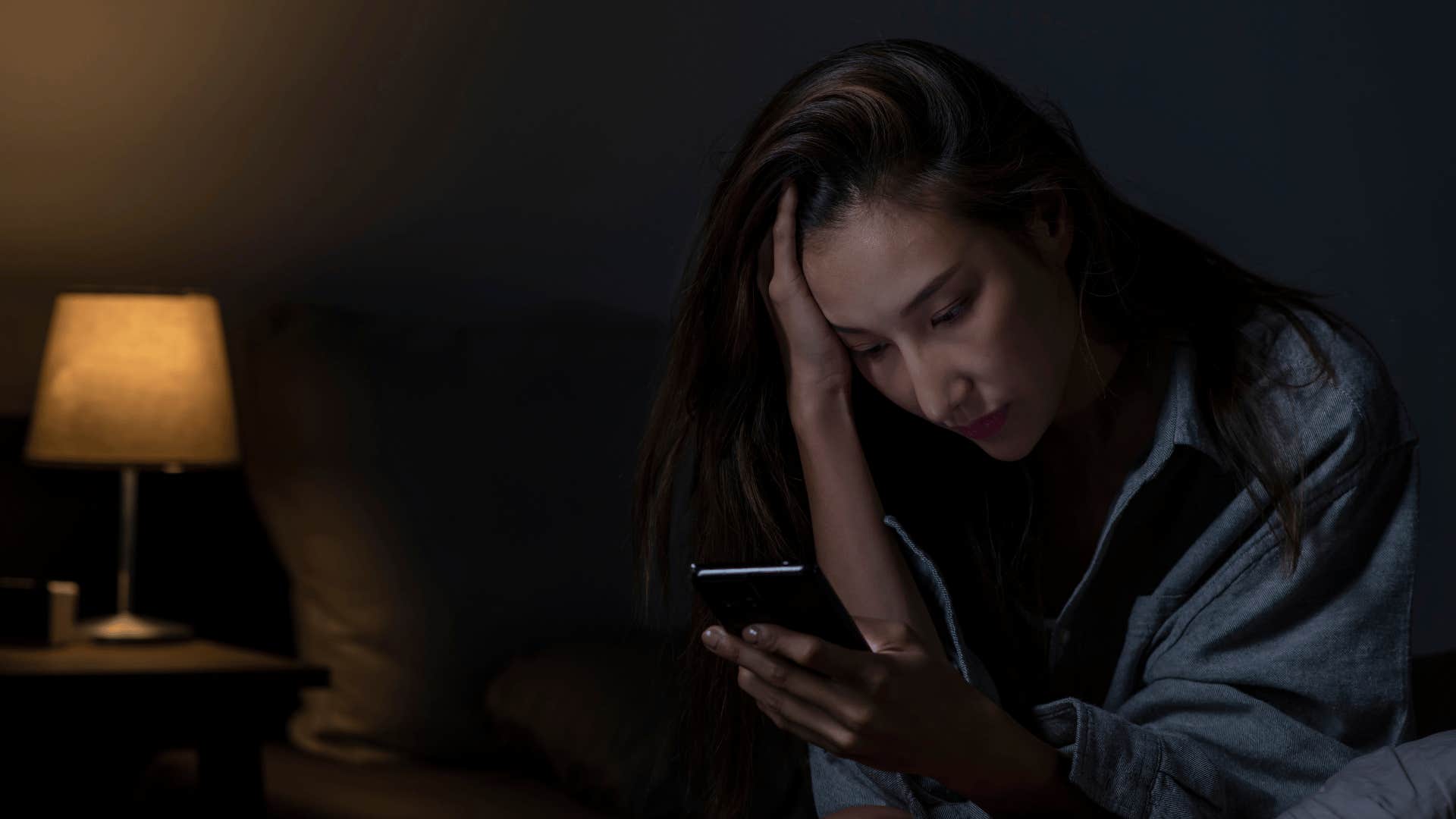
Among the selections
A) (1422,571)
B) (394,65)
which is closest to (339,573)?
(394,65)

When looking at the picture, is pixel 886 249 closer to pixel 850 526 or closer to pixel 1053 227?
pixel 1053 227

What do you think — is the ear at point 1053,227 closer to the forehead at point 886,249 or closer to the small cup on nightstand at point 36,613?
the forehead at point 886,249

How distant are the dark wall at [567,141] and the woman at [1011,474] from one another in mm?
713

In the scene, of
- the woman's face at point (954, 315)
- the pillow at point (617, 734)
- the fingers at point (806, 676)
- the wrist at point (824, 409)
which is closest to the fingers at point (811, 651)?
the fingers at point (806, 676)

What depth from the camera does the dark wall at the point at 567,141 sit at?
2131 mm

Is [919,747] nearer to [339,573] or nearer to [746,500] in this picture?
[746,500]

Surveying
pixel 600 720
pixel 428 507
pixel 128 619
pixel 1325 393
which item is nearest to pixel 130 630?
pixel 128 619

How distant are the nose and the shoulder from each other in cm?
25

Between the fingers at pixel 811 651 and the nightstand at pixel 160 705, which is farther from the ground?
the fingers at pixel 811 651

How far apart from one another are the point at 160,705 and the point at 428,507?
36cm

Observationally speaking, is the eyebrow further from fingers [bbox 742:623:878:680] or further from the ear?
fingers [bbox 742:623:878:680]

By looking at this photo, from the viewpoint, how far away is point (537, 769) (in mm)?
1653

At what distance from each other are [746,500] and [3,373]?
124 cm

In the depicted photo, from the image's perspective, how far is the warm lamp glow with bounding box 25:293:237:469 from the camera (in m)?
1.77
